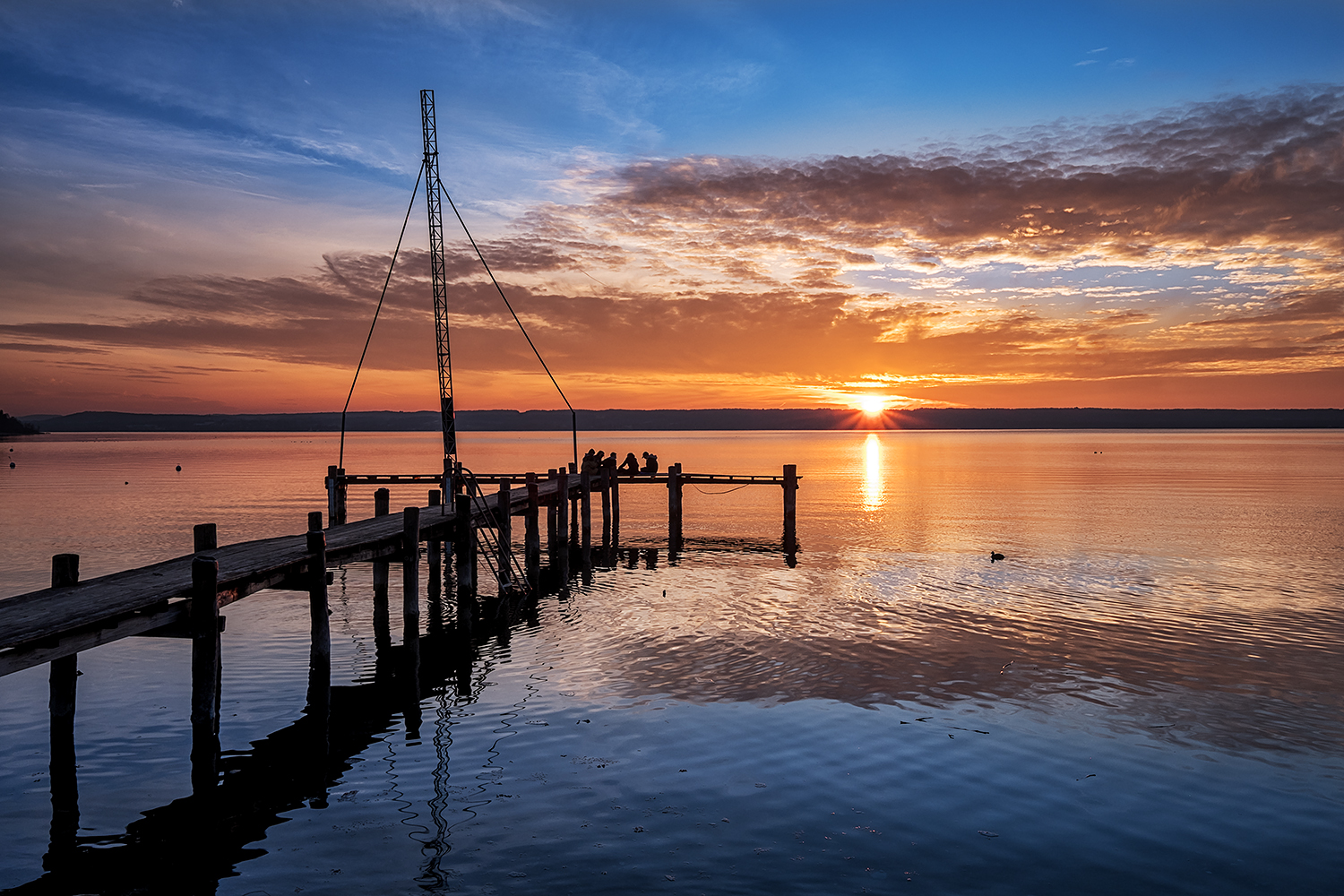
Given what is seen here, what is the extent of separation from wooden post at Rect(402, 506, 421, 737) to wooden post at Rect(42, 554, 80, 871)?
5.36 metres

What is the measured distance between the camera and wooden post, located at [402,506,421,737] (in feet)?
58.4

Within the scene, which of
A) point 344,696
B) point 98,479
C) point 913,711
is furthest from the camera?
point 98,479

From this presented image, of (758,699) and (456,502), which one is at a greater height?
(456,502)

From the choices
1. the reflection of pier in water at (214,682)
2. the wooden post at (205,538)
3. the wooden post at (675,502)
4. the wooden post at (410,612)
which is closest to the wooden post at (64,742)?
the reflection of pier in water at (214,682)

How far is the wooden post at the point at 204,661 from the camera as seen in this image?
1327 cm

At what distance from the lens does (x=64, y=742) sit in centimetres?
1357

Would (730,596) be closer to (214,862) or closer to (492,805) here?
(492,805)

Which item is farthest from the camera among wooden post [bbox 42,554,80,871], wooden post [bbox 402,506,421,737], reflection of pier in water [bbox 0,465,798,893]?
wooden post [bbox 402,506,421,737]

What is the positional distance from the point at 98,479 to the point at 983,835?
9592 cm

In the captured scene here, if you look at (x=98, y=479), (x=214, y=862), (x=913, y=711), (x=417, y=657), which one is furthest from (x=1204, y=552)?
(x=98, y=479)

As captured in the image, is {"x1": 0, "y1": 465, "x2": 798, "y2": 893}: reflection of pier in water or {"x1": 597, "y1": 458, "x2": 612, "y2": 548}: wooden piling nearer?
{"x1": 0, "y1": 465, "x2": 798, "y2": 893}: reflection of pier in water

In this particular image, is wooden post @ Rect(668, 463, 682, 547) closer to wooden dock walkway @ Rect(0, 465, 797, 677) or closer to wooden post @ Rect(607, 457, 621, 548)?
wooden post @ Rect(607, 457, 621, 548)

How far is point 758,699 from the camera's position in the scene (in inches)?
640

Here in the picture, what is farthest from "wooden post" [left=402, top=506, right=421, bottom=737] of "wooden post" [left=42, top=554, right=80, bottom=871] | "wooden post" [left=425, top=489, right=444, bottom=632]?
"wooden post" [left=425, top=489, right=444, bottom=632]
